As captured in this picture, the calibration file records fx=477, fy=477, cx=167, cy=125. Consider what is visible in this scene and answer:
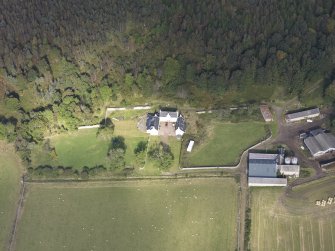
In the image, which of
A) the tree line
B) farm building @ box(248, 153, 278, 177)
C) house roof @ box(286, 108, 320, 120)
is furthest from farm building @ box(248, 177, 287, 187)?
the tree line

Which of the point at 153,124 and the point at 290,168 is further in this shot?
the point at 153,124

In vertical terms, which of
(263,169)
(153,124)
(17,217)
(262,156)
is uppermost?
(153,124)

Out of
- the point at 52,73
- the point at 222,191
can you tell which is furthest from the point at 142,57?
the point at 222,191

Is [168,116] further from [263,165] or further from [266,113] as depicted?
[263,165]

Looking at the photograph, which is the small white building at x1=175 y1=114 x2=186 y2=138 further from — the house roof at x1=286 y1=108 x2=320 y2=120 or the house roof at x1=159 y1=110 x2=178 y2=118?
the house roof at x1=286 y1=108 x2=320 y2=120

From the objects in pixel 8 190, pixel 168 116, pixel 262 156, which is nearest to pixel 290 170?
pixel 262 156

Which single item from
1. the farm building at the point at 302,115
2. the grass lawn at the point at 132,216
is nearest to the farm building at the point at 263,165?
the grass lawn at the point at 132,216

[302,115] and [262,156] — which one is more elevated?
[302,115]
